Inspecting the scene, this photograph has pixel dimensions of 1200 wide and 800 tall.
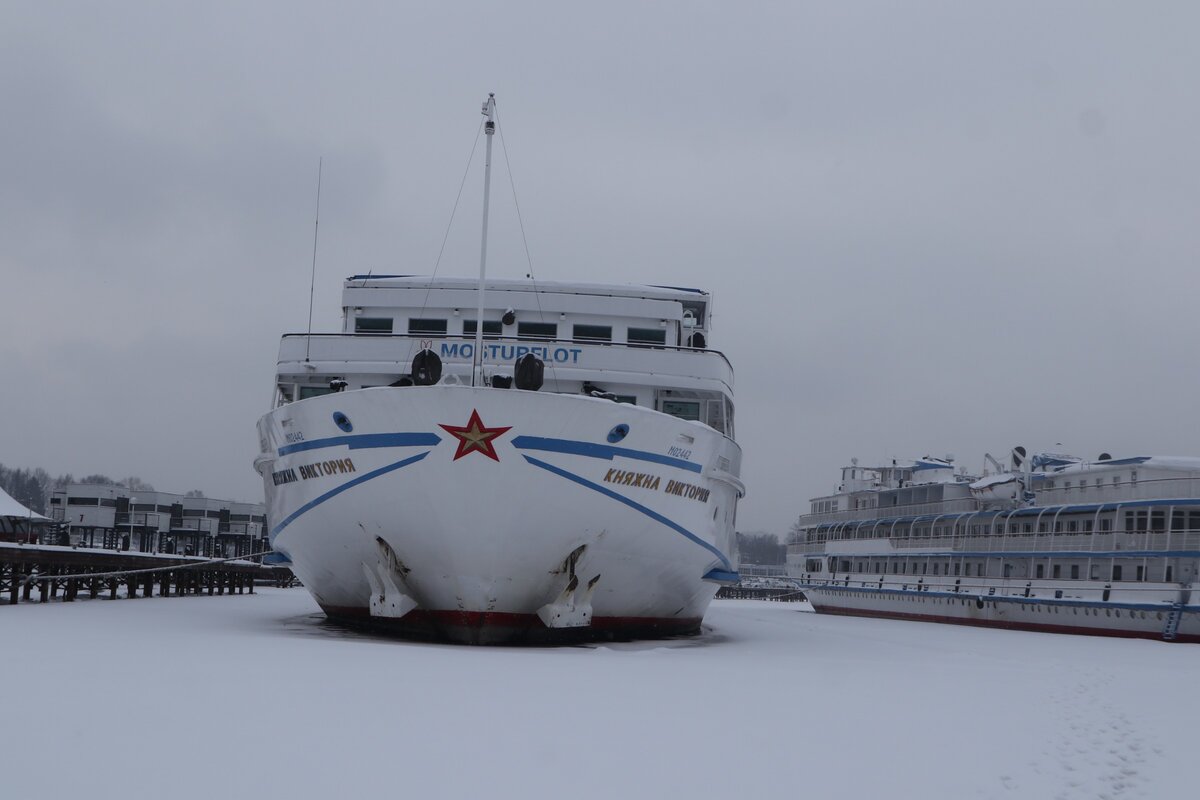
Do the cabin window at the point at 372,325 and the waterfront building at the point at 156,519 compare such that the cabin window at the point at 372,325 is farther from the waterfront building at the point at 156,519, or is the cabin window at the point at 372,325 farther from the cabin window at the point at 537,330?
the waterfront building at the point at 156,519

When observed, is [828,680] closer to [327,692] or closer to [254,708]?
[327,692]

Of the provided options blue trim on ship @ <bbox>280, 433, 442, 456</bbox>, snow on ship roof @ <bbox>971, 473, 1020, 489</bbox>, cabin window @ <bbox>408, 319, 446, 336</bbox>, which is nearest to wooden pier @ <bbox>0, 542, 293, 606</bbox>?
cabin window @ <bbox>408, 319, 446, 336</bbox>

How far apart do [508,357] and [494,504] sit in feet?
18.0

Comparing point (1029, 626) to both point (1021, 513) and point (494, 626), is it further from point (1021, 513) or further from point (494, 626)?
point (494, 626)

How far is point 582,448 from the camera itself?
16.5 meters

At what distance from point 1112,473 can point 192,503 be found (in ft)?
214

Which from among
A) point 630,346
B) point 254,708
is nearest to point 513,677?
point 254,708

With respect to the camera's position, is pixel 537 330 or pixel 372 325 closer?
pixel 537 330

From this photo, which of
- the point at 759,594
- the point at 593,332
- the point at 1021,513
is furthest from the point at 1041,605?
the point at 759,594

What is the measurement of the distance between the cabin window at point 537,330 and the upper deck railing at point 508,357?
54.6 inches

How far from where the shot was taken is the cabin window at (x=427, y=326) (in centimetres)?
2333

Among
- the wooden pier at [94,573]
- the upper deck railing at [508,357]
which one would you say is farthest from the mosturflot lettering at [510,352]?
the wooden pier at [94,573]

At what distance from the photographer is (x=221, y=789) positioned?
6.86m

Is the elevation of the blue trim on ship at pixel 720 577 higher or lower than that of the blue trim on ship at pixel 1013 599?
higher
